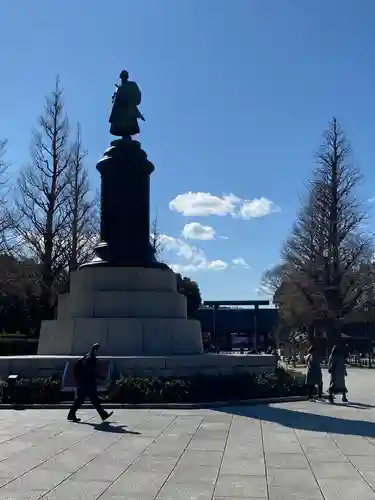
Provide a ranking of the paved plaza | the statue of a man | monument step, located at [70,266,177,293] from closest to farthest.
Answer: the paved plaza → monument step, located at [70,266,177,293] → the statue of a man

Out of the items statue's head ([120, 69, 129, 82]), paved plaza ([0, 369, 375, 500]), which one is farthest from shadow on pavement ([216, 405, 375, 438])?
statue's head ([120, 69, 129, 82])

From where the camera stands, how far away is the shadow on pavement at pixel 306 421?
11016 millimetres

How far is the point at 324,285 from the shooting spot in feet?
139

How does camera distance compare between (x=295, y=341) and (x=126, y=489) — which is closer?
(x=126, y=489)

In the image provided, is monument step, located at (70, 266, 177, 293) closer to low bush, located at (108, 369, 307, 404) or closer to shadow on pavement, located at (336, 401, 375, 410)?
low bush, located at (108, 369, 307, 404)

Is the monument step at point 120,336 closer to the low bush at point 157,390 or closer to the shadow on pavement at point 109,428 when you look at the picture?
the low bush at point 157,390

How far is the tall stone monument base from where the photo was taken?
1723 centimetres

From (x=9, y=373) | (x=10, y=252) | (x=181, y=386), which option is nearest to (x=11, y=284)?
(x=10, y=252)

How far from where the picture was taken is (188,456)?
8.49m

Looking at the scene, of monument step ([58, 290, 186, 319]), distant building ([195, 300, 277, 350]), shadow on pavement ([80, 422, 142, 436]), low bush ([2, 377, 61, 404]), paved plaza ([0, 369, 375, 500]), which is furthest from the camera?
distant building ([195, 300, 277, 350])

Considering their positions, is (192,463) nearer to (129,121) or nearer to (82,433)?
(82,433)

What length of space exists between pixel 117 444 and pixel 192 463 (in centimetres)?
169

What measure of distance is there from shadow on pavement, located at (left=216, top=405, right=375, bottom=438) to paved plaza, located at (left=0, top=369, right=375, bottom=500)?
20 millimetres

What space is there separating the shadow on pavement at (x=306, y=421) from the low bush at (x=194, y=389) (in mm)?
890
